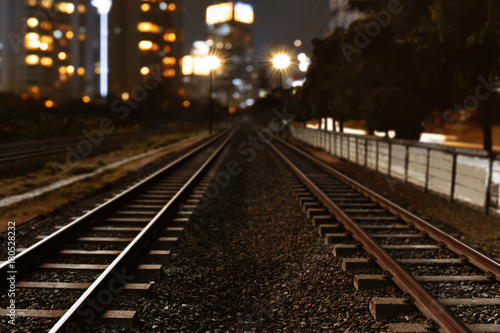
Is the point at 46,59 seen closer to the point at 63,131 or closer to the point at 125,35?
the point at 125,35

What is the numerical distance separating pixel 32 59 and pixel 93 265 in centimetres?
10670

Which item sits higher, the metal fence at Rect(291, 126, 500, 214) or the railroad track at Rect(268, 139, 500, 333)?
the metal fence at Rect(291, 126, 500, 214)

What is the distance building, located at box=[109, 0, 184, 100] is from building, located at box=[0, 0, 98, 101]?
9767 millimetres

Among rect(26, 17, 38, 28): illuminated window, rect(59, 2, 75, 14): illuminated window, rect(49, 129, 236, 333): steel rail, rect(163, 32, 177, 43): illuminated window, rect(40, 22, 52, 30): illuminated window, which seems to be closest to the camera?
rect(49, 129, 236, 333): steel rail

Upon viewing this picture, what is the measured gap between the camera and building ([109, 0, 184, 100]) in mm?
107438

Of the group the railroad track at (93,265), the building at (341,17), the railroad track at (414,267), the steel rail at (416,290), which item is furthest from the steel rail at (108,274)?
the building at (341,17)

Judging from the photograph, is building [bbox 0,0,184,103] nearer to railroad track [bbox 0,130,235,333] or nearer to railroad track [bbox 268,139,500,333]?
railroad track [bbox 0,130,235,333]

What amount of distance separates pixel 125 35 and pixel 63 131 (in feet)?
251

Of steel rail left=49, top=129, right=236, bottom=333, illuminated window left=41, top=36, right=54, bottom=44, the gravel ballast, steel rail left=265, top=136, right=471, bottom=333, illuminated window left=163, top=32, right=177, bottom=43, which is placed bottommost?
the gravel ballast

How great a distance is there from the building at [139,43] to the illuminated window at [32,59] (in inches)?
786

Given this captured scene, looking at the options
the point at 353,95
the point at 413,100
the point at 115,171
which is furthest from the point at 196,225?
the point at 353,95

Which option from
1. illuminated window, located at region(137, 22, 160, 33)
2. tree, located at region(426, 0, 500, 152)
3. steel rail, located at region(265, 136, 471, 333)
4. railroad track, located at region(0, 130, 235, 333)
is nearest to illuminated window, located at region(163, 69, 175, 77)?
illuminated window, located at region(137, 22, 160, 33)

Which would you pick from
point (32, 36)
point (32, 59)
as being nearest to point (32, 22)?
point (32, 36)

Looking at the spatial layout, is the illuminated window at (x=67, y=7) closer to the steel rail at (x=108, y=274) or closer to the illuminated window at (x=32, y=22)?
the illuminated window at (x=32, y=22)
